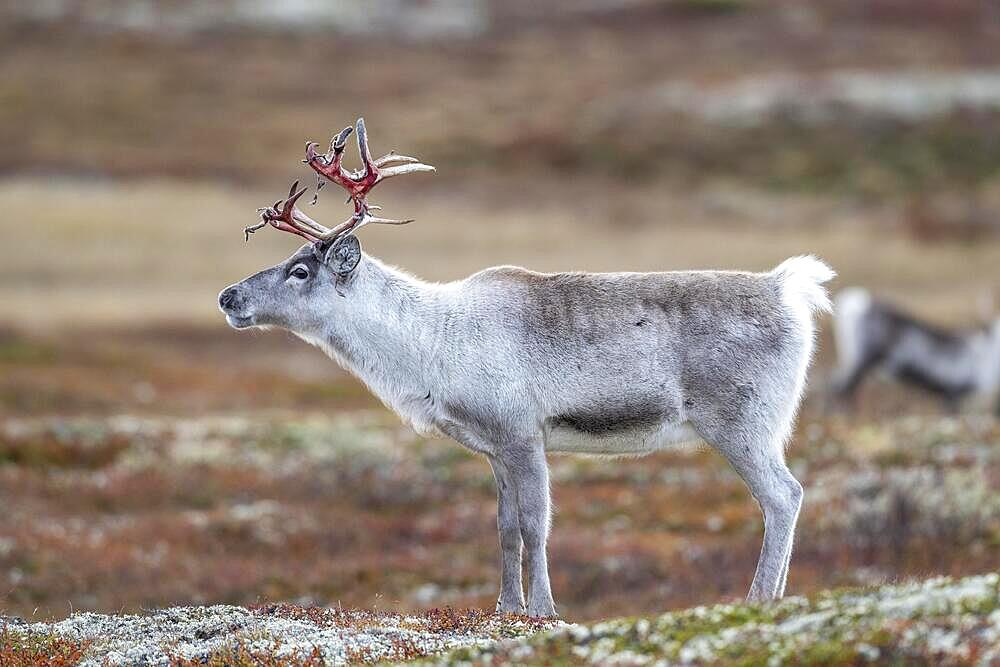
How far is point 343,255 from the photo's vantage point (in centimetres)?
1041

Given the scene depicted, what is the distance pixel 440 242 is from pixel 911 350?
19.4 meters

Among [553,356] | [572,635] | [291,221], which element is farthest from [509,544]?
[291,221]

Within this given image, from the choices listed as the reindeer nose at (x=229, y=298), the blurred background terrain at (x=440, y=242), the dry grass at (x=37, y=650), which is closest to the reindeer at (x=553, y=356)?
the reindeer nose at (x=229, y=298)

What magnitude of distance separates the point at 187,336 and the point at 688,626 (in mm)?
28870

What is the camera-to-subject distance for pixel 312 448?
21312 mm

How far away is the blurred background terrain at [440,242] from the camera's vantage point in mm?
15977

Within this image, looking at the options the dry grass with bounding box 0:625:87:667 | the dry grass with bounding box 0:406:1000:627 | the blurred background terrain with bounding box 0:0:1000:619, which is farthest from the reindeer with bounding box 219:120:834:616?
the blurred background terrain with bounding box 0:0:1000:619

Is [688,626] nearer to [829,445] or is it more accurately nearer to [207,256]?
[829,445]

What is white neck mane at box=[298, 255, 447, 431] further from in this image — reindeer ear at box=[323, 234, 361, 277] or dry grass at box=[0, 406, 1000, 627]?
dry grass at box=[0, 406, 1000, 627]

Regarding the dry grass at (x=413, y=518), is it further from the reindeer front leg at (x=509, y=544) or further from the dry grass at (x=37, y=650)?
the dry grass at (x=37, y=650)

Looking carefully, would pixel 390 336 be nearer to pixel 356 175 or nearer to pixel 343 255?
pixel 343 255

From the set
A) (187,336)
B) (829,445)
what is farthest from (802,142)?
(829,445)

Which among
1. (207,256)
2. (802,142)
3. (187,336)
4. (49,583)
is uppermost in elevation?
(802,142)

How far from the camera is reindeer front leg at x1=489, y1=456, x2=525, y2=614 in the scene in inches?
396
